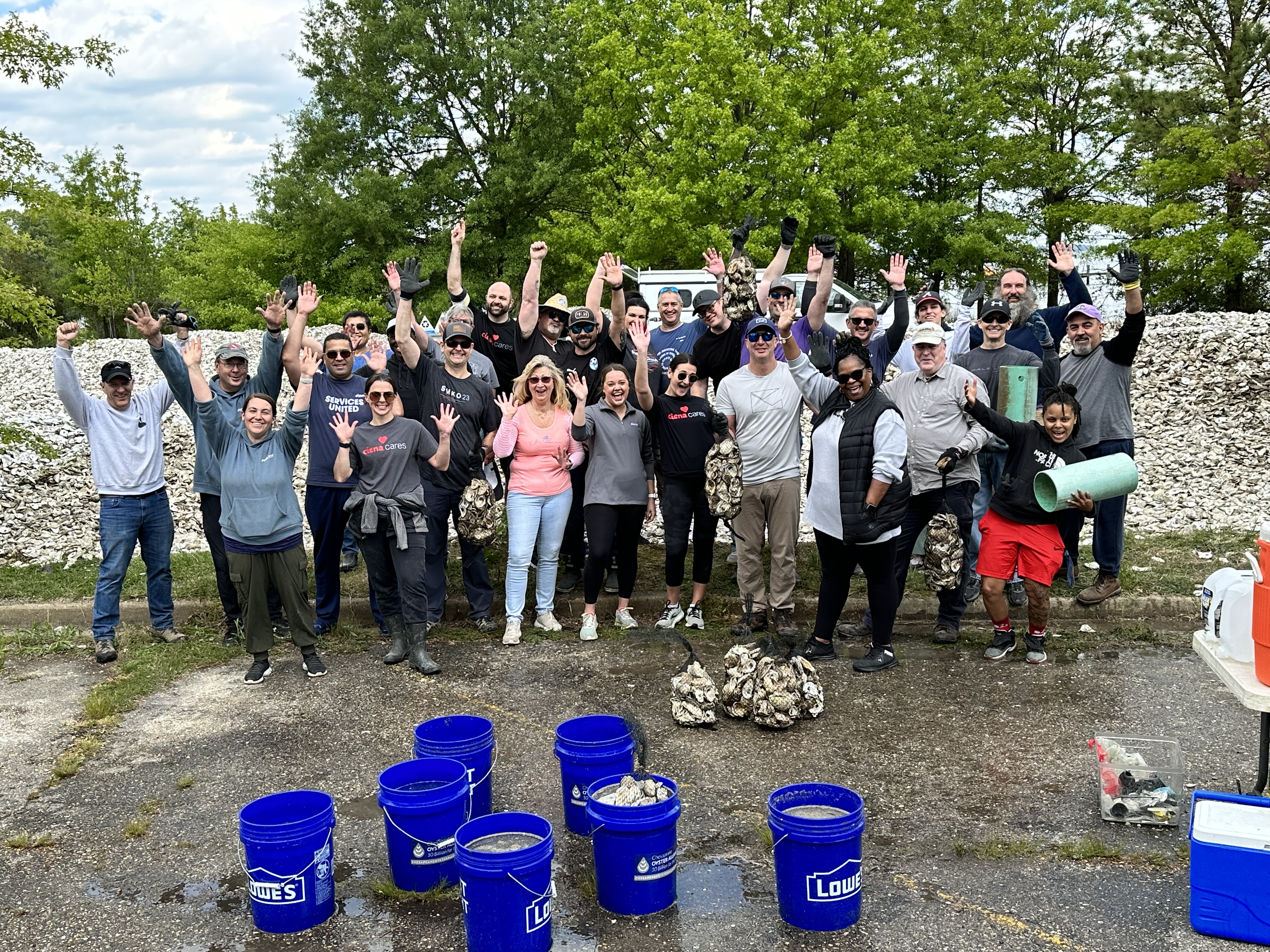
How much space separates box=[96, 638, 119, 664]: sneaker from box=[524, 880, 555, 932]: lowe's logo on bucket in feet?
17.1

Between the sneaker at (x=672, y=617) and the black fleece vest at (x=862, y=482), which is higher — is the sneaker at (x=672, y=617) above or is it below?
below

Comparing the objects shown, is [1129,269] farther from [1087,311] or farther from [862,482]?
[862,482]

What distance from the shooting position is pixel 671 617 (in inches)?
318

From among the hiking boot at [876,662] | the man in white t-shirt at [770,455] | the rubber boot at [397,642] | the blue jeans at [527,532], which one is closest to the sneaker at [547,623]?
the blue jeans at [527,532]

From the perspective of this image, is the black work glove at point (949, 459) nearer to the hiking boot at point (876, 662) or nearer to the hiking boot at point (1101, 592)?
the hiking boot at point (876, 662)

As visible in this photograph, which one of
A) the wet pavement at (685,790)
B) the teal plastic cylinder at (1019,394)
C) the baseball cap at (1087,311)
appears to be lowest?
the wet pavement at (685,790)

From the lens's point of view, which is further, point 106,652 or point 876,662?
point 106,652

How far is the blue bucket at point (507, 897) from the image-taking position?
3.80m

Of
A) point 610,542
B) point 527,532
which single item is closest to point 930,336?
point 610,542

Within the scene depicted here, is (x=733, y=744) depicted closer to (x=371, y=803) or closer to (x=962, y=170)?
(x=371, y=803)

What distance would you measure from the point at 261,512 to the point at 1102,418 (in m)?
6.31

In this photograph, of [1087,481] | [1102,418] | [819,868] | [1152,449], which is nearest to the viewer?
[819,868]

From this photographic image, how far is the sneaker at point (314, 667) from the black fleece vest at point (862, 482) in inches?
147

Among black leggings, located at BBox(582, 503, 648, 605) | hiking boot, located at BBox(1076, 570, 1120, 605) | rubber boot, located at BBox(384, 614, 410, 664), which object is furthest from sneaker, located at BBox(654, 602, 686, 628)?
hiking boot, located at BBox(1076, 570, 1120, 605)
